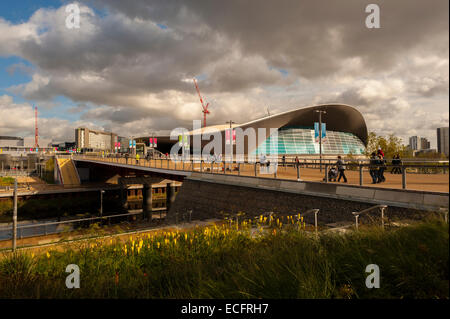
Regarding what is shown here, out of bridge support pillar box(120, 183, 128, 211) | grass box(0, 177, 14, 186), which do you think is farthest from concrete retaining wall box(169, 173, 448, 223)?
grass box(0, 177, 14, 186)

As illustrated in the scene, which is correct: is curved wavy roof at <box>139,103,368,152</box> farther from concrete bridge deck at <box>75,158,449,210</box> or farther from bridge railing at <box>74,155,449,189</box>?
concrete bridge deck at <box>75,158,449,210</box>

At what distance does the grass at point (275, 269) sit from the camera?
3.62 metres

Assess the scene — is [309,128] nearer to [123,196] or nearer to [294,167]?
[123,196]

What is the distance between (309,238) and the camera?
655cm

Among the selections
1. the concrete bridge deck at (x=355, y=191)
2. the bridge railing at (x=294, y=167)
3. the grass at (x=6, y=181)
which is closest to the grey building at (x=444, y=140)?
the concrete bridge deck at (x=355, y=191)

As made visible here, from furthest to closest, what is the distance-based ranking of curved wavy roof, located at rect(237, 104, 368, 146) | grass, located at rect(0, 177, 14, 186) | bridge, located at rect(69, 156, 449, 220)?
curved wavy roof, located at rect(237, 104, 368, 146) < grass, located at rect(0, 177, 14, 186) < bridge, located at rect(69, 156, 449, 220)

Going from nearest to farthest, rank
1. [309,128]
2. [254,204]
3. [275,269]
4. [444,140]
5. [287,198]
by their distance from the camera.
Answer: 1. [444,140]
2. [275,269]
3. [287,198]
4. [254,204]
5. [309,128]

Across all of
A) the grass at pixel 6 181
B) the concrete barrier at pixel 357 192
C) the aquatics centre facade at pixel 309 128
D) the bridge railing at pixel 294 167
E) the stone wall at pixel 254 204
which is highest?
the aquatics centre facade at pixel 309 128

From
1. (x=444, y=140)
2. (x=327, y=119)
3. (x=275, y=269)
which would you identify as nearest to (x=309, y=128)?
(x=327, y=119)

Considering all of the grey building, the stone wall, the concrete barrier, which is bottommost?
the stone wall

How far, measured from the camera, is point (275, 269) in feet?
15.6

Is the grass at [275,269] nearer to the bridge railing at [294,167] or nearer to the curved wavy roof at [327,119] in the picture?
the bridge railing at [294,167]

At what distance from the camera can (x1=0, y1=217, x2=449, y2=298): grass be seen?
3.62 metres
